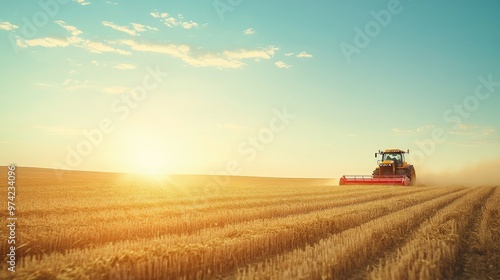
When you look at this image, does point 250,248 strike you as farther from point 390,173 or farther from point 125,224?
point 390,173

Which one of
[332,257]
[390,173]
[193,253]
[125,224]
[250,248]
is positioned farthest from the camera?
[390,173]

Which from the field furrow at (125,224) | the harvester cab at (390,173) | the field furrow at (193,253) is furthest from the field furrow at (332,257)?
the harvester cab at (390,173)

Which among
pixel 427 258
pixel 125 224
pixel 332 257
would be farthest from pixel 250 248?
pixel 125 224

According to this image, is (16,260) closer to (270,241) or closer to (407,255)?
(270,241)

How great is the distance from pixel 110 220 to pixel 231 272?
17.3ft

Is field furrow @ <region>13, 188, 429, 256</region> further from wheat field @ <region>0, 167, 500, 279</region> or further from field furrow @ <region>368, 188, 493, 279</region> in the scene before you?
field furrow @ <region>368, 188, 493, 279</region>

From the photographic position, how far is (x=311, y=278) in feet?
16.4

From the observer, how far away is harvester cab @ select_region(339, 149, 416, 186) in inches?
1092

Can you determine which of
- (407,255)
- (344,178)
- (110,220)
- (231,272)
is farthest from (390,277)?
(344,178)

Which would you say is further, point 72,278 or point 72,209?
point 72,209

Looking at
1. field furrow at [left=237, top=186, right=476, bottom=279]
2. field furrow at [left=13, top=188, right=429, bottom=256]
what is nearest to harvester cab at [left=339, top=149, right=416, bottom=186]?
field furrow at [left=13, top=188, right=429, bottom=256]

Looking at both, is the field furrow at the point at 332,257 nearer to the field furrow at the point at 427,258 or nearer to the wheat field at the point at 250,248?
the wheat field at the point at 250,248

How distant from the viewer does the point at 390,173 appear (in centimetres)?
2909

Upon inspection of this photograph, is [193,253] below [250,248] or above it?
above
